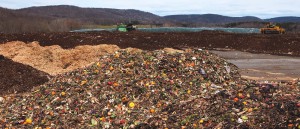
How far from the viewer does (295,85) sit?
8.44 metres

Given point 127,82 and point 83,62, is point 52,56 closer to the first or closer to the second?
point 83,62

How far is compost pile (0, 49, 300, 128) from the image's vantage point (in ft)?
21.9

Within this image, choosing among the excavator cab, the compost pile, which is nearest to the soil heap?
the compost pile

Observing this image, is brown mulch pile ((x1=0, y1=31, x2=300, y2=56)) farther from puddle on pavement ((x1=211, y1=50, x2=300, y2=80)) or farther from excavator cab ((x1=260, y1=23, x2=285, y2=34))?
excavator cab ((x1=260, y1=23, x2=285, y2=34))

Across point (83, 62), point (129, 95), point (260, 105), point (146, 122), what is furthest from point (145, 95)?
point (83, 62)

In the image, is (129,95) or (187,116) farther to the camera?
(129,95)

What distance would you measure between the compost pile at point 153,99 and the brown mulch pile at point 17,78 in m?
1.80

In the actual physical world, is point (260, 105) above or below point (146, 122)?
above

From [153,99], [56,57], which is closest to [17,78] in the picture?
[56,57]

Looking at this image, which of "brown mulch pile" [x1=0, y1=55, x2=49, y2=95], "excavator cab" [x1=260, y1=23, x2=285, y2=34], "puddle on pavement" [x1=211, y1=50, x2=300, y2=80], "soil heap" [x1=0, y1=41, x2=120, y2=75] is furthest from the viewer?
"excavator cab" [x1=260, y1=23, x2=285, y2=34]

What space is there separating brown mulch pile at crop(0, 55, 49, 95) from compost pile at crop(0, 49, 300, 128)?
1798 millimetres

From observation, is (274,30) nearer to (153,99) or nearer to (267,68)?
(267,68)

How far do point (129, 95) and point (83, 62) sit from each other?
30.3 feet

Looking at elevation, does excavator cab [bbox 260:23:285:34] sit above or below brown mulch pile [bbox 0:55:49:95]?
above
